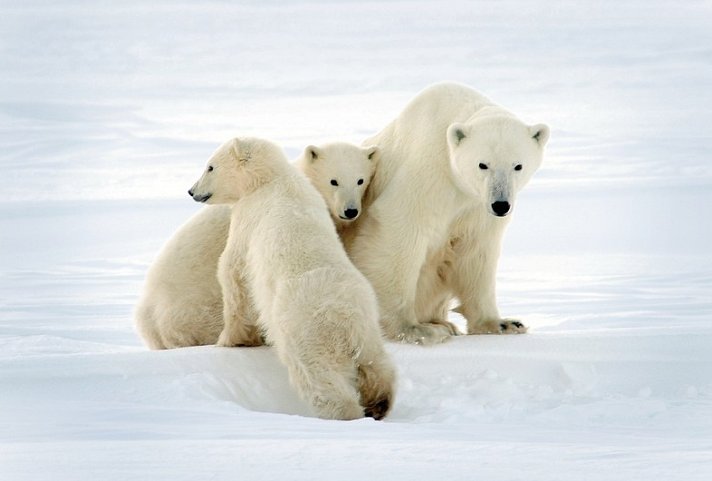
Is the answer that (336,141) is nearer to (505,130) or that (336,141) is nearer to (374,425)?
(505,130)

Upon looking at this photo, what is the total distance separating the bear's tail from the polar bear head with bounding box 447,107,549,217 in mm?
1297

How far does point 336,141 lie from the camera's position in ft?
24.3

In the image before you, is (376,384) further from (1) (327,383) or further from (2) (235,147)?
(2) (235,147)

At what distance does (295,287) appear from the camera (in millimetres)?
5699

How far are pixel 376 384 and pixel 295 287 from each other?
2.04 feet

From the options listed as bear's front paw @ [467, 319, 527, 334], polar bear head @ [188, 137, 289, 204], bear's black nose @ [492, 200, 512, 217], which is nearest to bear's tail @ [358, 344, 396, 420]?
bear's black nose @ [492, 200, 512, 217]

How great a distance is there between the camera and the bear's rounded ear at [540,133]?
677 centimetres

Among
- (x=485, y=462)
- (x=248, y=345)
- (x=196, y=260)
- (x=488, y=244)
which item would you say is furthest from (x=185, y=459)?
(x=488, y=244)

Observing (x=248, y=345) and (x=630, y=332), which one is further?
(x=630, y=332)

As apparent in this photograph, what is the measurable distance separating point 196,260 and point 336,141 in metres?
1.20

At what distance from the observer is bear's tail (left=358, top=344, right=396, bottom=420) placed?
5.55 m

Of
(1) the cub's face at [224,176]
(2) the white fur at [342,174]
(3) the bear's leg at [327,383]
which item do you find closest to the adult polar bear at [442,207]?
(2) the white fur at [342,174]

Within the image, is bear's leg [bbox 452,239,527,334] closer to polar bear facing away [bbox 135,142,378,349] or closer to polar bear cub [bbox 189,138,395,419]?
polar bear facing away [bbox 135,142,378,349]

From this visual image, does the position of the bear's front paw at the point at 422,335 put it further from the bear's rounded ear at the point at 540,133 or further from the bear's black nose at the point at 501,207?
the bear's rounded ear at the point at 540,133
